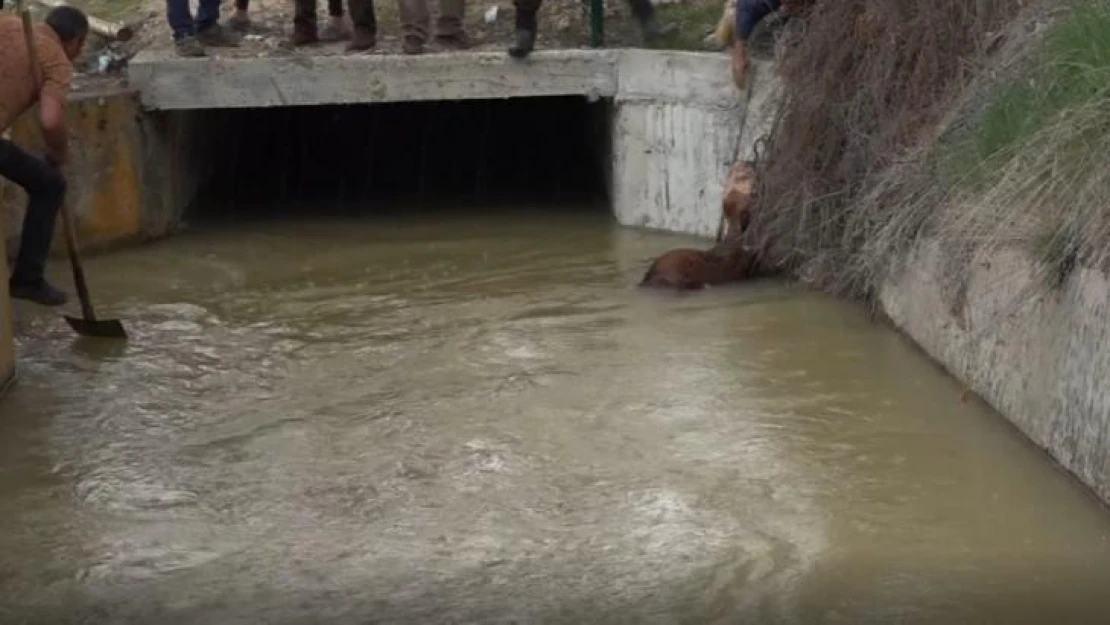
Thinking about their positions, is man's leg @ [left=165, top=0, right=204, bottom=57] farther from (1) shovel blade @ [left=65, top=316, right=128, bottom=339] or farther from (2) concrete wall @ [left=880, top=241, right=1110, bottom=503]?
(2) concrete wall @ [left=880, top=241, right=1110, bottom=503]

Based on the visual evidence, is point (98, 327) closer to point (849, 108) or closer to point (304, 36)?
point (304, 36)

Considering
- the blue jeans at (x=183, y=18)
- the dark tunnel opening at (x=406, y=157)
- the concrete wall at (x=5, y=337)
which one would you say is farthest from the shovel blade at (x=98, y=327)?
→ the dark tunnel opening at (x=406, y=157)

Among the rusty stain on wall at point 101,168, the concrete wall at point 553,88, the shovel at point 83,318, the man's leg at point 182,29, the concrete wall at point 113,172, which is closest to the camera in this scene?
the shovel at point 83,318

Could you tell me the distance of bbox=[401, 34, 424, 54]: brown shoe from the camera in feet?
38.0

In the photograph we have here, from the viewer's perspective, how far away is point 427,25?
1176 cm

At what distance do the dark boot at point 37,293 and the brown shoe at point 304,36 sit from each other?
3655 mm

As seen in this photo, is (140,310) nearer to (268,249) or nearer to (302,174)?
(268,249)

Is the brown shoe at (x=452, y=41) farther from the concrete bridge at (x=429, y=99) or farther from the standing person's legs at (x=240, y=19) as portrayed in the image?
the standing person's legs at (x=240, y=19)

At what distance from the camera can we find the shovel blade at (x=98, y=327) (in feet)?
28.9

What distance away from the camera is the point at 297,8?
1178 centimetres

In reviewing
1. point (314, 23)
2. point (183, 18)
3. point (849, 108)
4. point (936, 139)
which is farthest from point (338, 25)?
point (936, 139)

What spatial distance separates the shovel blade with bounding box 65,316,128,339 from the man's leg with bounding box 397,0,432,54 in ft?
11.5

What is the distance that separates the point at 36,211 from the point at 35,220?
45 millimetres

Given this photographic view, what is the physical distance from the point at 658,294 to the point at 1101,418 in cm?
387
